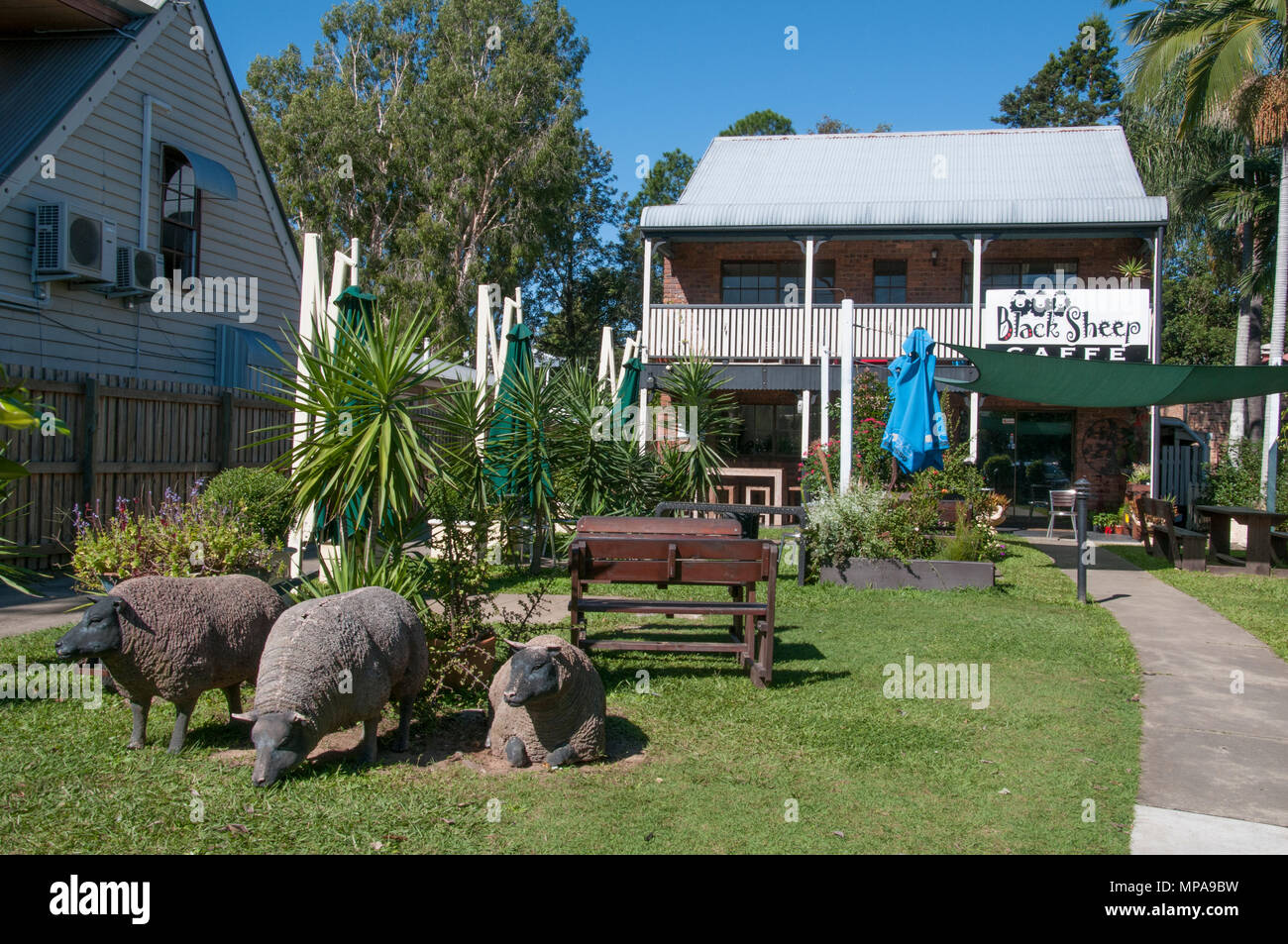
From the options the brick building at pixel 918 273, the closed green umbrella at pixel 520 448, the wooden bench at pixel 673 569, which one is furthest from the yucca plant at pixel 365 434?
the brick building at pixel 918 273

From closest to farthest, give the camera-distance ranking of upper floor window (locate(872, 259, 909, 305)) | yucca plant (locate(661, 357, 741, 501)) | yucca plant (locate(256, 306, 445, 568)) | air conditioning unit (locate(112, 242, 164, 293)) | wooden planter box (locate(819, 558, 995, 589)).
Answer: yucca plant (locate(256, 306, 445, 568)) → wooden planter box (locate(819, 558, 995, 589)) → air conditioning unit (locate(112, 242, 164, 293)) → yucca plant (locate(661, 357, 741, 501)) → upper floor window (locate(872, 259, 909, 305))

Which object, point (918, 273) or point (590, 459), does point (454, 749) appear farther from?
point (918, 273)

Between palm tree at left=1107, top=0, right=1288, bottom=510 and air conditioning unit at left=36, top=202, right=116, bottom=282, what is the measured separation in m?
16.0

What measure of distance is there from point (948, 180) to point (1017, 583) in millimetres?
11947

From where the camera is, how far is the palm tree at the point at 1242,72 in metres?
14.5

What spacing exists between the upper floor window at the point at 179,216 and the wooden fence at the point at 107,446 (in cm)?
330

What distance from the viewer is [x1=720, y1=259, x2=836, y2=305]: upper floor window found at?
2033 centimetres

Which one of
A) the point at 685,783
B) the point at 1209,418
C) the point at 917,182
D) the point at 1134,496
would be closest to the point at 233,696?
the point at 685,783

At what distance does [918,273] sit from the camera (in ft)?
65.0

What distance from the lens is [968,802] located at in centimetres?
423

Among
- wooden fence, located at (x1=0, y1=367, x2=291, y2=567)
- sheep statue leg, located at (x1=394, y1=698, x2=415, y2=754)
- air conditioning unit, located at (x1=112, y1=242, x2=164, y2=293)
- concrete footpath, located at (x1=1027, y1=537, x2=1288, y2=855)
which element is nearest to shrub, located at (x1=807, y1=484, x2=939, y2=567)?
concrete footpath, located at (x1=1027, y1=537, x2=1288, y2=855)

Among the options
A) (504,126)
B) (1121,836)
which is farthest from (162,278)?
(504,126)

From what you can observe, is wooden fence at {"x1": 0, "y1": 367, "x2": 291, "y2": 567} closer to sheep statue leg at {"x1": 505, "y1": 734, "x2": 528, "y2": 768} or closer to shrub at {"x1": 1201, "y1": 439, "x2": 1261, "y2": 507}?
sheep statue leg at {"x1": 505, "y1": 734, "x2": 528, "y2": 768}
